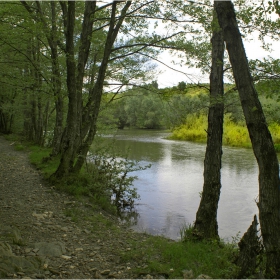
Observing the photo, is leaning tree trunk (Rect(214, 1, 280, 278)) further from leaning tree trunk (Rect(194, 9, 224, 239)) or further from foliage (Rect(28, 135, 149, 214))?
foliage (Rect(28, 135, 149, 214))

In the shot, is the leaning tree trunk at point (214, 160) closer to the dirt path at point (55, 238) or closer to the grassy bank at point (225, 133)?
the dirt path at point (55, 238)

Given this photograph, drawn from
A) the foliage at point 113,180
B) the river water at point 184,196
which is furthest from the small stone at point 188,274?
the foliage at point 113,180

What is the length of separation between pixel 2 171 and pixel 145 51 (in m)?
5.76

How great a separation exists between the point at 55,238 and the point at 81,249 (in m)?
0.51

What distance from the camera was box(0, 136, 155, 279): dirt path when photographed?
12.5 ft

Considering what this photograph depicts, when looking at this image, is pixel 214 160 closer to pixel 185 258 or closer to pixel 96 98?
pixel 185 258

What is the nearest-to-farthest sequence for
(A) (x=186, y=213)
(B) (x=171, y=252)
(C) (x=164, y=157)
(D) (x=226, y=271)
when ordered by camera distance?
(D) (x=226, y=271), (B) (x=171, y=252), (A) (x=186, y=213), (C) (x=164, y=157)

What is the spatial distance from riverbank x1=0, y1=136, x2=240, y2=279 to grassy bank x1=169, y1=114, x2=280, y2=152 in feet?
62.4

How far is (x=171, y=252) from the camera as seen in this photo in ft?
15.8

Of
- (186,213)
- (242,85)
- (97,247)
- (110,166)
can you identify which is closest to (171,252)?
(97,247)

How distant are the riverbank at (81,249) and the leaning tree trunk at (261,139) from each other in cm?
70

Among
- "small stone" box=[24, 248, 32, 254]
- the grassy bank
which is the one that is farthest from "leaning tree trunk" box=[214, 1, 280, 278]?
the grassy bank

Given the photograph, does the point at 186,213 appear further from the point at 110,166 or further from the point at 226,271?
the point at 226,271

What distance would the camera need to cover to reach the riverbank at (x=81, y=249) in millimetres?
3903
